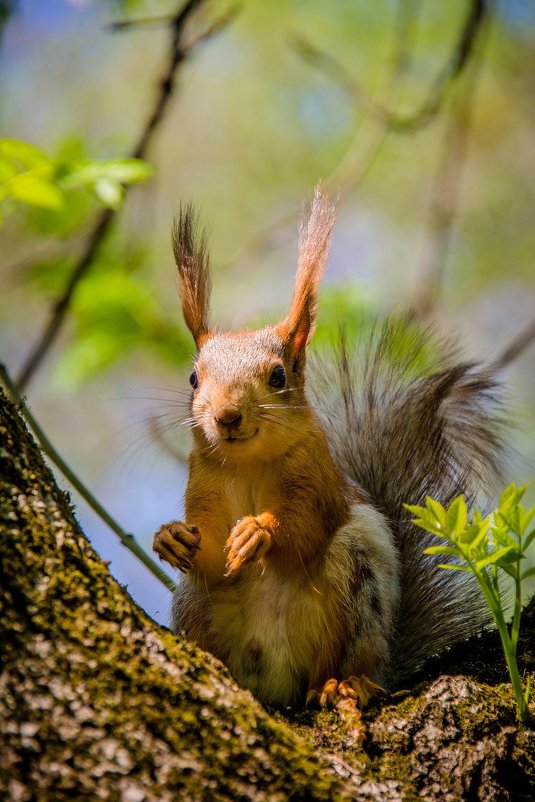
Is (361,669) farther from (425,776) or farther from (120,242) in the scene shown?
(120,242)

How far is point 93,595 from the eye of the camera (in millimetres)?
1718

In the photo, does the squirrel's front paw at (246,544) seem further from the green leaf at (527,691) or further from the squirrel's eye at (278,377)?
the green leaf at (527,691)

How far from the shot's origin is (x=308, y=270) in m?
2.97

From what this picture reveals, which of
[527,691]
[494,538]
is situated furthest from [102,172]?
[527,691]

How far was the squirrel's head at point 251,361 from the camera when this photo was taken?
9.11 feet

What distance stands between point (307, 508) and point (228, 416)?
1.22 ft

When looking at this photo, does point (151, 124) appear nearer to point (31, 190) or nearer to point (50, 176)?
point (50, 176)

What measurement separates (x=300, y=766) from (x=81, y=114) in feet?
29.6

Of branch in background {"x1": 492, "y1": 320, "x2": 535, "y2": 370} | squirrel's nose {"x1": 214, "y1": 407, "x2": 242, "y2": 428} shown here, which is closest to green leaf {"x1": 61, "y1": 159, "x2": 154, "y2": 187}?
squirrel's nose {"x1": 214, "y1": 407, "x2": 242, "y2": 428}

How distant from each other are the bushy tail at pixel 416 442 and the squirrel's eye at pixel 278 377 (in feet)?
1.67

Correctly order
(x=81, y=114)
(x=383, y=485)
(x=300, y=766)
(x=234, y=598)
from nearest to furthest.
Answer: (x=300, y=766)
(x=234, y=598)
(x=383, y=485)
(x=81, y=114)

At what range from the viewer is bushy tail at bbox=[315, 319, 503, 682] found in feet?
9.57

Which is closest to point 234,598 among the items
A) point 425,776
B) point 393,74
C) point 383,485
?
point 383,485

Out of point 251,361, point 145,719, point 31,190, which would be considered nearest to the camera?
point 145,719
